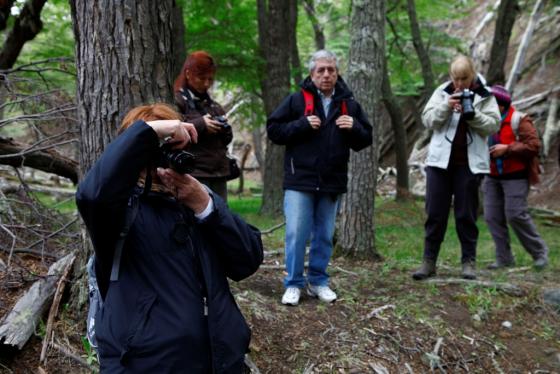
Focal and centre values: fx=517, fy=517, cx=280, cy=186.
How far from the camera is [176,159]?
2.05 meters

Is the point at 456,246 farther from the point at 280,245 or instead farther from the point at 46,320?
the point at 46,320

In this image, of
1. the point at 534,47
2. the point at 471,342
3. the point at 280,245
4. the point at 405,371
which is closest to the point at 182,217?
the point at 405,371

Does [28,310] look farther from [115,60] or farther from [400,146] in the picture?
[400,146]

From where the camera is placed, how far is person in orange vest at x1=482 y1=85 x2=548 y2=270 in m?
6.34

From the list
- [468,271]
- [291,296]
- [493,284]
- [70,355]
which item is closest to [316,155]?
[291,296]

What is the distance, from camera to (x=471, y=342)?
14.1ft

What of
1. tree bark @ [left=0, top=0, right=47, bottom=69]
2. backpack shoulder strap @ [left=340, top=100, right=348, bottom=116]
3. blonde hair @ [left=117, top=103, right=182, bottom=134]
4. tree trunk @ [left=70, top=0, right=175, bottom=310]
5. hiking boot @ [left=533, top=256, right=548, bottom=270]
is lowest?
hiking boot @ [left=533, top=256, right=548, bottom=270]

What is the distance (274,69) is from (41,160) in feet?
21.5

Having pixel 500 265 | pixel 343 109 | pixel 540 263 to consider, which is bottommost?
pixel 500 265

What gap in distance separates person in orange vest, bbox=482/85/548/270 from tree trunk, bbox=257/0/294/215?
17.4ft

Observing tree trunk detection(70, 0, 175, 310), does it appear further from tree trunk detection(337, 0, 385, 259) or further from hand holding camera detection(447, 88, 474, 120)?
tree trunk detection(337, 0, 385, 259)

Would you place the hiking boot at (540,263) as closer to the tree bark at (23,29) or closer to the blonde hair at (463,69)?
the blonde hair at (463,69)

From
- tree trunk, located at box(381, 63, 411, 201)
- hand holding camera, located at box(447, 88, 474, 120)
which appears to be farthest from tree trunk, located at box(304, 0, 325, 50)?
hand holding camera, located at box(447, 88, 474, 120)

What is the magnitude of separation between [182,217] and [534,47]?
2095 centimetres
